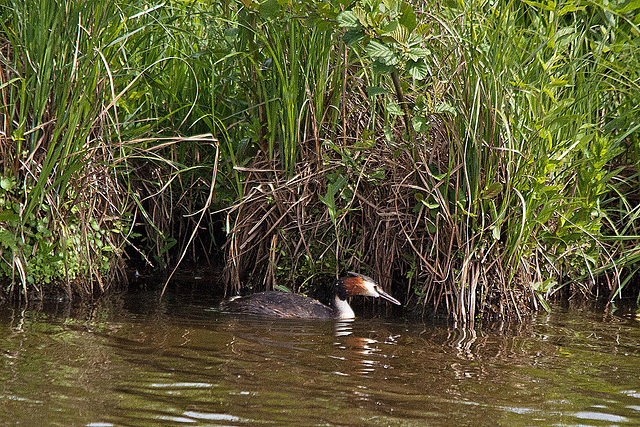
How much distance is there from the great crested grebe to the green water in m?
0.13

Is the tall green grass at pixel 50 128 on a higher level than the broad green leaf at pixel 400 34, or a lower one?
lower

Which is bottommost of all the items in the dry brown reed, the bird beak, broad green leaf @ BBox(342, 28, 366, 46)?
the bird beak

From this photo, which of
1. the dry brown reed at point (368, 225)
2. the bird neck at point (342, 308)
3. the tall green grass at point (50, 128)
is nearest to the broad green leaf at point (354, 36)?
the dry brown reed at point (368, 225)

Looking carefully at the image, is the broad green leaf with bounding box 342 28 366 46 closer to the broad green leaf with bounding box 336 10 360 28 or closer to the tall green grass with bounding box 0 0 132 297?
the broad green leaf with bounding box 336 10 360 28

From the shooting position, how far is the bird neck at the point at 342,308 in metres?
5.43

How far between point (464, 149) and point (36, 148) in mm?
2779

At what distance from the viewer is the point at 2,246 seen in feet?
16.5

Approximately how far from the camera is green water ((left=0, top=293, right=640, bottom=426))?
10.6 feet

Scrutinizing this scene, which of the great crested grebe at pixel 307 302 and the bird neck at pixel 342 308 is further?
the bird neck at pixel 342 308

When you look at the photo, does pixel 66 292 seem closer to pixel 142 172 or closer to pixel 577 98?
pixel 142 172

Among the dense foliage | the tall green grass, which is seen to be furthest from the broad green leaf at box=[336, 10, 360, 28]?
the tall green grass

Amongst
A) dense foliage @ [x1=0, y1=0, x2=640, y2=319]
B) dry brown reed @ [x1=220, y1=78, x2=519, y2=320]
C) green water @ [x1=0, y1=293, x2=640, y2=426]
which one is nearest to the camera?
green water @ [x1=0, y1=293, x2=640, y2=426]

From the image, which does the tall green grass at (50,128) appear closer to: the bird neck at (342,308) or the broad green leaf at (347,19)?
the broad green leaf at (347,19)

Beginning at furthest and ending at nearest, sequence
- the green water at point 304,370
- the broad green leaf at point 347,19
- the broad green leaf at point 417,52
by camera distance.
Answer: the broad green leaf at point 417,52
the broad green leaf at point 347,19
the green water at point 304,370
